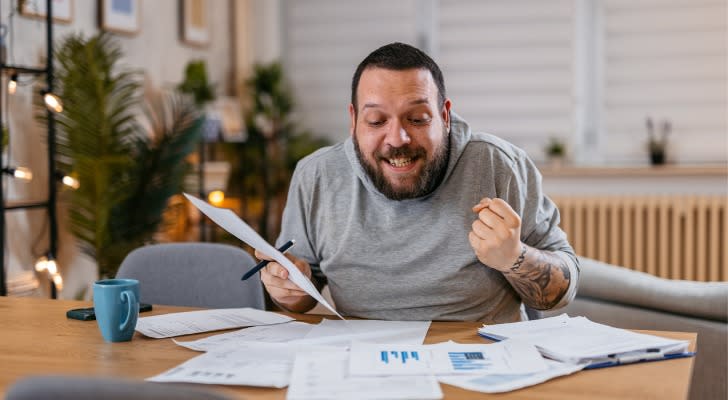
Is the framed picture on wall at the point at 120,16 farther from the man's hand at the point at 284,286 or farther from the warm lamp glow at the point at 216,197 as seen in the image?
the man's hand at the point at 284,286

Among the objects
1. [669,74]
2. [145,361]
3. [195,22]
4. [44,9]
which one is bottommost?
[145,361]

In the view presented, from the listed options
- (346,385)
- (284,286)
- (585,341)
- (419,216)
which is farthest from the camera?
(419,216)

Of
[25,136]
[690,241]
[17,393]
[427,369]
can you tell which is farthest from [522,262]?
[690,241]

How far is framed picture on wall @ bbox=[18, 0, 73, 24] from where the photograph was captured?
3.18 m

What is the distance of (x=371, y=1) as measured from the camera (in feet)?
16.1

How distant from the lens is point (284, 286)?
171 centimetres

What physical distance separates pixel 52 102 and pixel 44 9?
436 mm

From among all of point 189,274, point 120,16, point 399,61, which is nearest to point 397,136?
point 399,61

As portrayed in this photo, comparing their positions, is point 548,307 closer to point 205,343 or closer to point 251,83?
point 205,343

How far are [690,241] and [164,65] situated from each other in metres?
2.97

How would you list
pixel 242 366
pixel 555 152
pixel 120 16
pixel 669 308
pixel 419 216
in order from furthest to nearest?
pixel 555 152
pixel 120 16
pixel 669 308
pixel 419 216
pixel 242 366

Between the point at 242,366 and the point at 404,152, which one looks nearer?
the point at 242,366

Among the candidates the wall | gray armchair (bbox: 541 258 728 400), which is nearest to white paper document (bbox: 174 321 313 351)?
gray armchair (bbox: 541 258 728 400)

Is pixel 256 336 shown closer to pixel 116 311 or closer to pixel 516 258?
pixel 116 311
